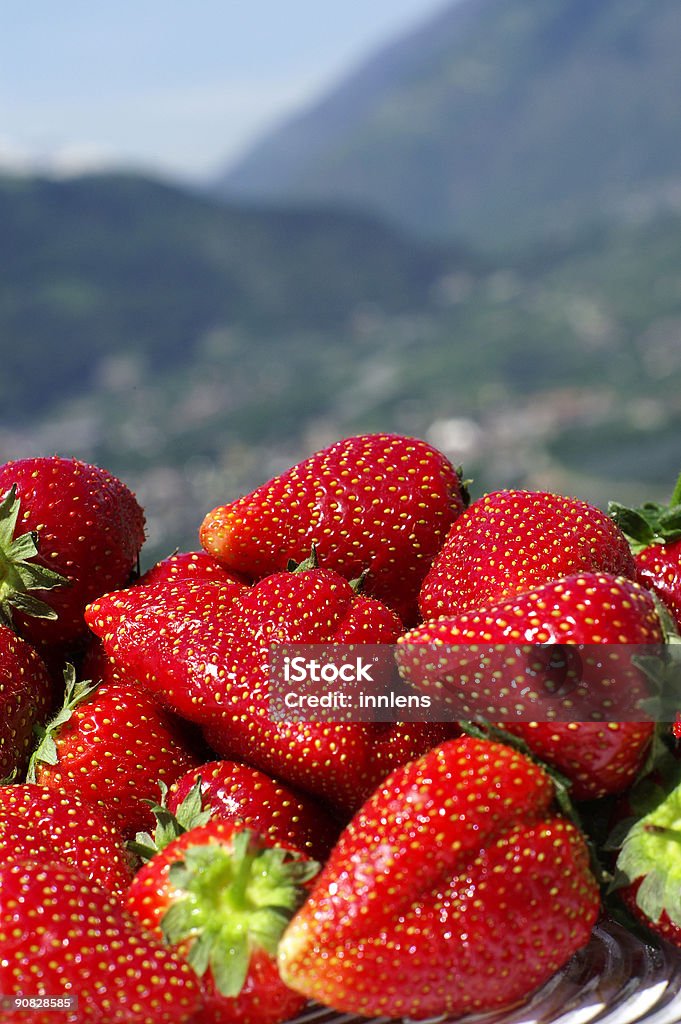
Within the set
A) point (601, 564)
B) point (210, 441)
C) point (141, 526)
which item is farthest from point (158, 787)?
point (210, 441)

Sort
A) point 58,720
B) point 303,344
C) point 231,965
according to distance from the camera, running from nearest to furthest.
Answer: point 231,965, point 58,720, point 303,344

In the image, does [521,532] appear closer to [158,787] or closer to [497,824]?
[497,824]

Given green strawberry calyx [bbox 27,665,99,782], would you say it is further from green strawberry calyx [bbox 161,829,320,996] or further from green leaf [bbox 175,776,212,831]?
green strawberry calyx [bbox 161,829,320,996]

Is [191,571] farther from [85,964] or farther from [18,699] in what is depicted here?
[85,964]

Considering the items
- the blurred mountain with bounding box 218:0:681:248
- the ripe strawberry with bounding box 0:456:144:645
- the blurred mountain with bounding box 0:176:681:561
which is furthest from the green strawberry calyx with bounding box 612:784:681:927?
the blurred mountain with bounding box 218:0:681:248

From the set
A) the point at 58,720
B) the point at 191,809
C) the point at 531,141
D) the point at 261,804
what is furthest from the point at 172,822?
the point at 531,141

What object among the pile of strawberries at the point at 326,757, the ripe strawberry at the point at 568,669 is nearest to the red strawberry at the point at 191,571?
the pile of strawberries at the point at 326,757

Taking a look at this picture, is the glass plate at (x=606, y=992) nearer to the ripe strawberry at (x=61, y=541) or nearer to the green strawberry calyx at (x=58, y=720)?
the green strawberry calyx at (x=58, y=720)
